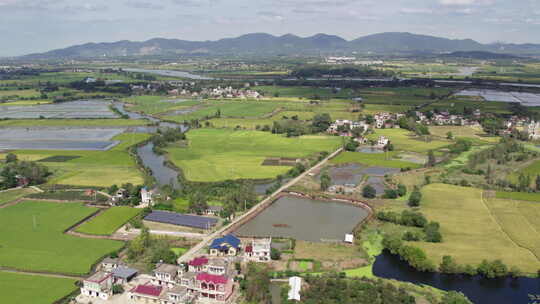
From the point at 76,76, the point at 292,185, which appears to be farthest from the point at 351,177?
the point at 76,76

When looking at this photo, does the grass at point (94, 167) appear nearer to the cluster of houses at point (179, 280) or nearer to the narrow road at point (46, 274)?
the narrow road at point (46, 274)

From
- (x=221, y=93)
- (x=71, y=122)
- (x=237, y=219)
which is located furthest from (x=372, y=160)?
(x=221, y=93)

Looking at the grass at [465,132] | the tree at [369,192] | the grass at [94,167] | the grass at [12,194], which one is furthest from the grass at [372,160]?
the grass at [12,194]

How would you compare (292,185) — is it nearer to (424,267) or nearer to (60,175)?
(424,267)

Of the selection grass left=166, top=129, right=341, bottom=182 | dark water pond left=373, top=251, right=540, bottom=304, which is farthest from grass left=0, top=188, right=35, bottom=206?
dark water pond left=373, top=251, right=540, bottom=304

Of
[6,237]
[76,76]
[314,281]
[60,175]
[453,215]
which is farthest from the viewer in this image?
[76,76]
